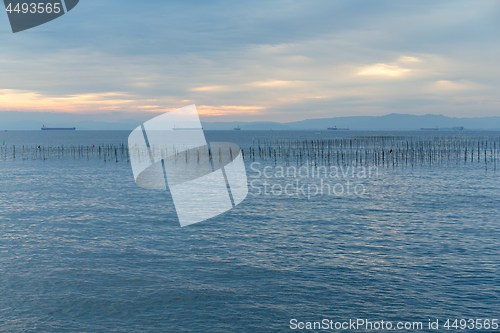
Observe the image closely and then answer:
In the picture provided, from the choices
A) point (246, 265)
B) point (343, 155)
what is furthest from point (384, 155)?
point (246, 265)

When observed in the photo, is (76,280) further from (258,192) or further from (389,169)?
(389,169)

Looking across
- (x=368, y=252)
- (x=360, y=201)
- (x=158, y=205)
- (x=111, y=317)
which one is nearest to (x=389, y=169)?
(x=360, y=201)

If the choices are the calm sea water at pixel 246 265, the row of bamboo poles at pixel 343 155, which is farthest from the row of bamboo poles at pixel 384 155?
the calm sea water at pixel 246 265

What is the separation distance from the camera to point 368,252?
23875 millimetres

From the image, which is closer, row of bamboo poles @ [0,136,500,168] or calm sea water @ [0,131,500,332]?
calm sea water @ [0,131,500,332]

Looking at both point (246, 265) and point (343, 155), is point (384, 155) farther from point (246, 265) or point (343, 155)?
point (246, 265)

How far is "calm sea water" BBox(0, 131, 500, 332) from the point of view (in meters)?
16.1

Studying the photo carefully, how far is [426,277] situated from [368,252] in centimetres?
443

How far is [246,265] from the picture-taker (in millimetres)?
21625

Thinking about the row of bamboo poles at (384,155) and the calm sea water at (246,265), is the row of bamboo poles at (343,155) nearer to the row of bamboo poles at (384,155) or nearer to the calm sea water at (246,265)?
the row of bamboo poles at (384,155)

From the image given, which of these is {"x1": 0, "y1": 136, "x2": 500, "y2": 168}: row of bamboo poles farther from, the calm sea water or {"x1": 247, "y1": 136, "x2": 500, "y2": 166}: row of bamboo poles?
the calm sea water

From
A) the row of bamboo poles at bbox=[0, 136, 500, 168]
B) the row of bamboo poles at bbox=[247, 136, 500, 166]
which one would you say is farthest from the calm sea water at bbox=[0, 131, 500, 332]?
the row of bamboo poles at bbox=[0, 136, 500, 168]

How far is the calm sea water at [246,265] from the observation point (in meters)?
16.1

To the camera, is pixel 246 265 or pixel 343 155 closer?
pixel 246 265
